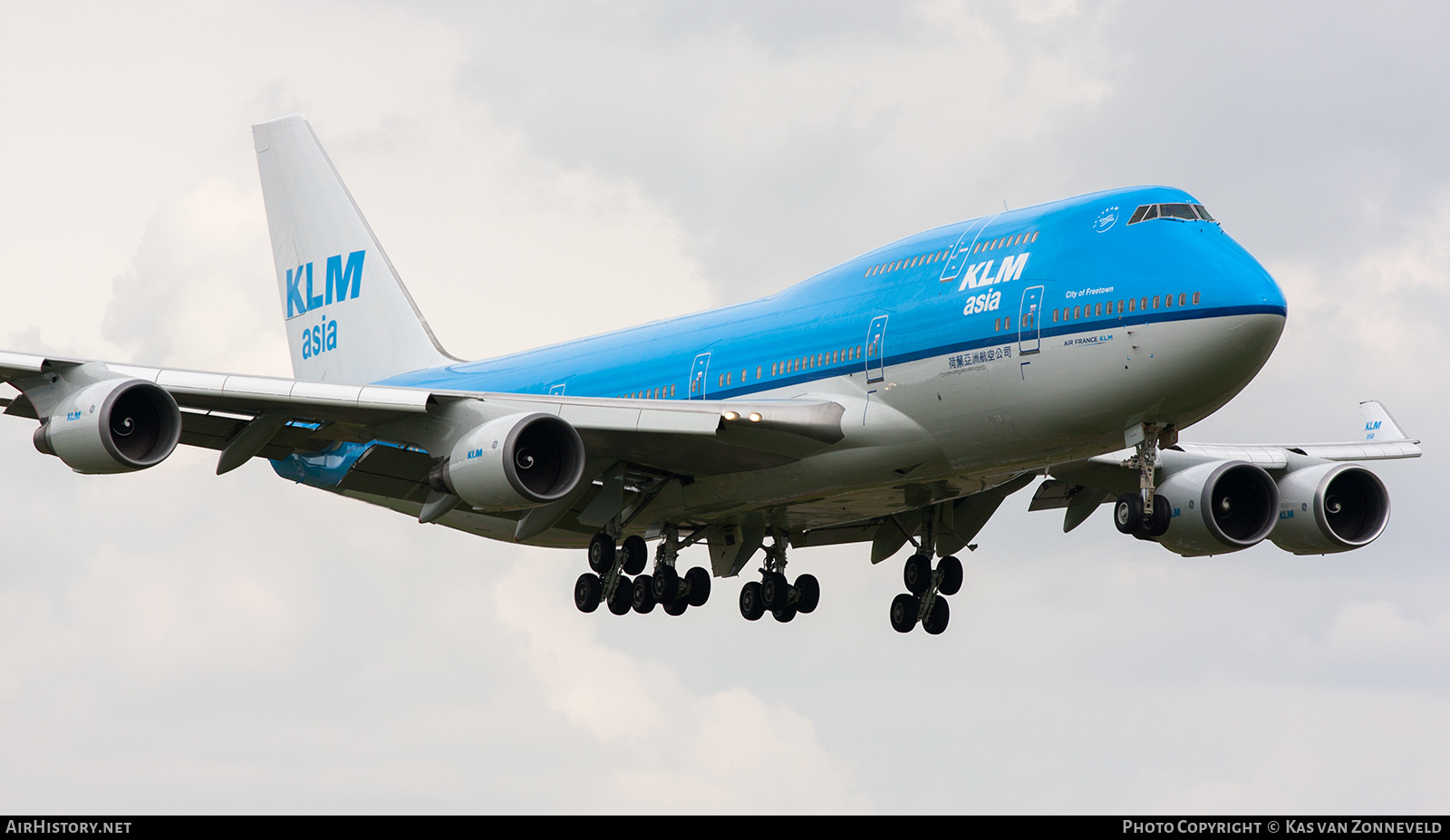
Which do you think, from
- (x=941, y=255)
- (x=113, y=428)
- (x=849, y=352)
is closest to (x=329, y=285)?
(x=113, y=428)

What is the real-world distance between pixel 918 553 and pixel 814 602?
2.34m

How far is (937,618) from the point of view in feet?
113

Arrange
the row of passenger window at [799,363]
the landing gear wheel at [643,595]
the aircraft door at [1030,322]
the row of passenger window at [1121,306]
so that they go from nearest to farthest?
the row of passenger window at [1121,306] < the aircraft door at [1030,322] < the row of passenger window at [799,363] < the landing gear wheel at [643,595]

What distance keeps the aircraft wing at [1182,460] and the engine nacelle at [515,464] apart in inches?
397

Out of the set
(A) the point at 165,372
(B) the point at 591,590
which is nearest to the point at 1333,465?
(B) the point at 591,590

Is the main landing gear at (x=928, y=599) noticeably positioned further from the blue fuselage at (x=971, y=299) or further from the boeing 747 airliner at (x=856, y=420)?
the blue fuselage at (x=971, y=299)

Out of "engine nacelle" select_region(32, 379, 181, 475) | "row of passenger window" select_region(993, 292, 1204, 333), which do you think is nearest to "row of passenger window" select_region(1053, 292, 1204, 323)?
"row of passenger window" select_region(993, 292, 1204, 333)

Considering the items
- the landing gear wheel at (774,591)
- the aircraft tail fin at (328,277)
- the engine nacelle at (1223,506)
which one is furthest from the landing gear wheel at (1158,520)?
the aircraft tail fin at (328,277)

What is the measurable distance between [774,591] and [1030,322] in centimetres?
1062

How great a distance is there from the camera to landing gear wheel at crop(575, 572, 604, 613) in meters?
33.2

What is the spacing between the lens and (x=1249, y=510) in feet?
110

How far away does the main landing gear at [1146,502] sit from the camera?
2620 centimetres

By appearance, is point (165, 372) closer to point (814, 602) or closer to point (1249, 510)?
point (814, 602)

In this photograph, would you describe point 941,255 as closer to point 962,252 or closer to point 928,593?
point 962,252
